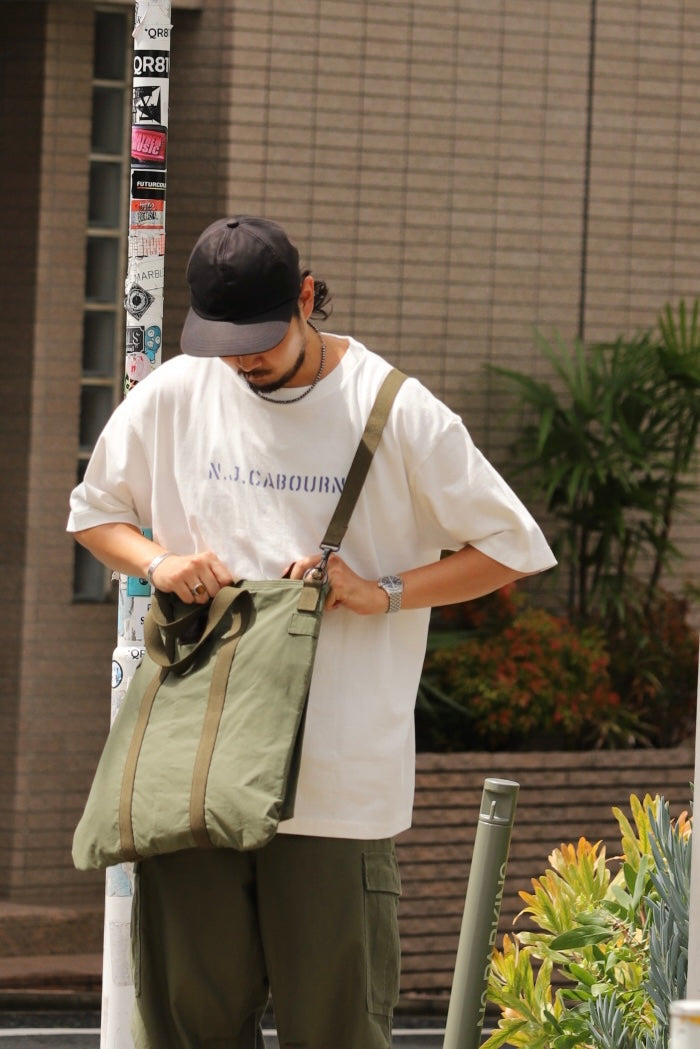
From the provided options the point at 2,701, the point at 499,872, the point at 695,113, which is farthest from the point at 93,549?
the point at 695,113

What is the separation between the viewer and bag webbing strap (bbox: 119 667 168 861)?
2.92 meters

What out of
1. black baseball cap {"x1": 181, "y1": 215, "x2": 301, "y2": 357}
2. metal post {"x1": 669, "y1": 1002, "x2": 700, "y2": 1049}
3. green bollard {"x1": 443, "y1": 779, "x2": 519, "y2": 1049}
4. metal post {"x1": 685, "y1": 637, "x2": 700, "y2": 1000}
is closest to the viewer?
metal post {"x1": 669, "y1": 1002, "x2": 700, "y2": 1049}

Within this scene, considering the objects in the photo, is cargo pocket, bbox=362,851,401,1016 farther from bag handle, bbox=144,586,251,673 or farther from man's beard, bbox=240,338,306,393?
man's beard, bbox=240,338,306,393

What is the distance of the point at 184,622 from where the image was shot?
3025 millimetres

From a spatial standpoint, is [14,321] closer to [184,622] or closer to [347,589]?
[184,622]

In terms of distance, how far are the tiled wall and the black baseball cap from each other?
160 inches

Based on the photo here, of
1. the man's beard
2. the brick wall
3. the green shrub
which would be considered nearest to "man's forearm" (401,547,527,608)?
the man's beard

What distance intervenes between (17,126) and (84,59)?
0.37 metres

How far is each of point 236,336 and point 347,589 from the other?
1.49 feet

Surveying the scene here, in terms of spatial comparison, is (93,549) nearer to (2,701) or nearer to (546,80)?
(2,701)

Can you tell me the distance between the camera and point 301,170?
710 cm

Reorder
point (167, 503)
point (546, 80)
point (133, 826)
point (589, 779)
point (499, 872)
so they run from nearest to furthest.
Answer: point (133, 826) → point (167, 503) → point (499, 872) → point (589, 779) → point (546, 80)

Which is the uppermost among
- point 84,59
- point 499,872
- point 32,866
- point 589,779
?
point 84,59

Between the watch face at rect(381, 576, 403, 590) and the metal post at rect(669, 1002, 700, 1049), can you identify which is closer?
the metal post at rect(669, 1002, 700, 1049)
